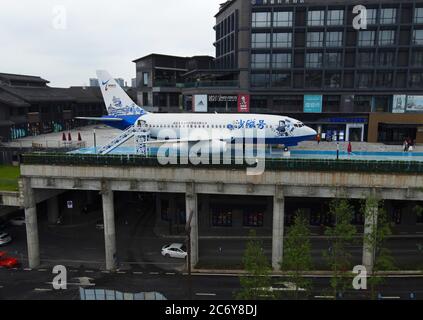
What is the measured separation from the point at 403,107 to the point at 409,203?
3390 cm

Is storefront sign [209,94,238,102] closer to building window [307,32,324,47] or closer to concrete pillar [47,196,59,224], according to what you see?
building window [307,32,324,47]

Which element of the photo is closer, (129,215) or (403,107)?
(129,215)

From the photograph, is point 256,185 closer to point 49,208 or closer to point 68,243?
point 68,243

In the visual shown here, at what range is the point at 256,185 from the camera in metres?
41.8

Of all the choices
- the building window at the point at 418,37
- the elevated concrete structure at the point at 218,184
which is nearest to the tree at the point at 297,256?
the elevated concrete structure at the point at 218,184

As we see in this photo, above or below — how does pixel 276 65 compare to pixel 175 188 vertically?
above

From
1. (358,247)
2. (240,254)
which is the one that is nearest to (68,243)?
(240,254)

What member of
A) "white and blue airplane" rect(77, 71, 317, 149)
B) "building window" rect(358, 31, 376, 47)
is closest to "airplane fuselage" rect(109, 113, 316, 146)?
"white and blue airplane" rect(77, 71, 317, 149)

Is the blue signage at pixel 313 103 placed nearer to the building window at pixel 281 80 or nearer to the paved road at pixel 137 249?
the building window at pixel 281 80

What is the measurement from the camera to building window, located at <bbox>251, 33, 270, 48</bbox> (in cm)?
7912

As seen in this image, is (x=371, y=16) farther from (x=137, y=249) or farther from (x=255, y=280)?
(x=255, y=280)

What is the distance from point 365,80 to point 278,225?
5218 centimetres

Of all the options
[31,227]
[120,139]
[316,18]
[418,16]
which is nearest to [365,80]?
[418,16]

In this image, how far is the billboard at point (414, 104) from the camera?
3024 inches
